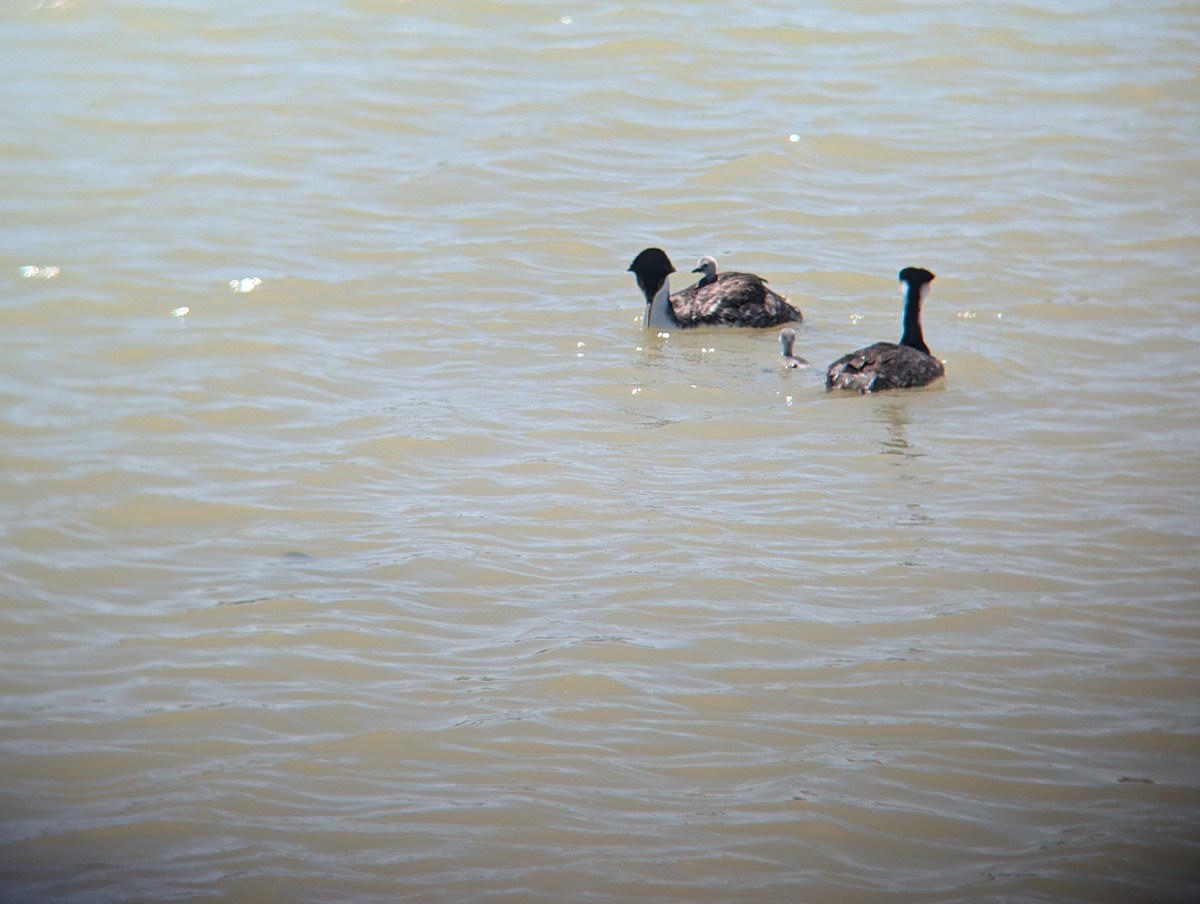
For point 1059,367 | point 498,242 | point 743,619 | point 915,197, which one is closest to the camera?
point 743,619

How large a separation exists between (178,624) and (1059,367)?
655 cm

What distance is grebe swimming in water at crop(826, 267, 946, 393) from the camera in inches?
379

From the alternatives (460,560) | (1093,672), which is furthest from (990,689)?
(460,560)

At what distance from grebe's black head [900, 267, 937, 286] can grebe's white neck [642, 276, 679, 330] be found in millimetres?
1881

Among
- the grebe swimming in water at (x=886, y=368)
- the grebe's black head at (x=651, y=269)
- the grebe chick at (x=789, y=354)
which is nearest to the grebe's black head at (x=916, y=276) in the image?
the grebe swimming in water at (x=886, y=368)

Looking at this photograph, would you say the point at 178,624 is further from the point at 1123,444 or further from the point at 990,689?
the point at 1123,444

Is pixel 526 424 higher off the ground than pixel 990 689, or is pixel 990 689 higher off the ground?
pixel 526 424

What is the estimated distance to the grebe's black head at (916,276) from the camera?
400 inches

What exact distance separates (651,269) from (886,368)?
2.26 meters

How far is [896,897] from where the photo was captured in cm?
482

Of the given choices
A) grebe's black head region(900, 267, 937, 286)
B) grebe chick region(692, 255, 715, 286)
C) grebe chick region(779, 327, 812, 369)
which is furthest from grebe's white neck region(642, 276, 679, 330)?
grebe's black head region(900, 267, 937, 286)

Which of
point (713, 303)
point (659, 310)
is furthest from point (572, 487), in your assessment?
point (713, 303)

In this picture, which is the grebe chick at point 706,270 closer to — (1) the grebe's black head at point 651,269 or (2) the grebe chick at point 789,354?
(1) the grebe's black head at point 651,269

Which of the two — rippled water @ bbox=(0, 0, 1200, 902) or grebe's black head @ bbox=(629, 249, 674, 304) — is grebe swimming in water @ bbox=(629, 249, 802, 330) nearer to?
grebe's black head @ bbox=(629, 249, 674, 304)
